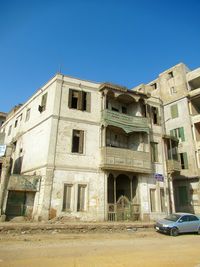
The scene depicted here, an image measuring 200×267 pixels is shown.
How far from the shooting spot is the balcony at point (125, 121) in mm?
20250

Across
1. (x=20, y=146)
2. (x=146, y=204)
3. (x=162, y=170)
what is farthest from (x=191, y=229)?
(x=20, y=146)

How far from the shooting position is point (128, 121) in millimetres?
21391

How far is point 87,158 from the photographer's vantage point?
18.8 m

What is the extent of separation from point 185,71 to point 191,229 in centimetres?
2071

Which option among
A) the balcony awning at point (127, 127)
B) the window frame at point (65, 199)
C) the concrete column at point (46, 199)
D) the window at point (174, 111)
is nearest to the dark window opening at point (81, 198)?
the window frame at point (65, 199)

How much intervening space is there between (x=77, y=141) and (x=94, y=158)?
211cm

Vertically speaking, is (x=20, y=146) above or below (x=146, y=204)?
above

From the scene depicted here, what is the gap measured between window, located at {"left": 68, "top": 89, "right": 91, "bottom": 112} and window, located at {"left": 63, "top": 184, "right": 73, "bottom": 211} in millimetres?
7034

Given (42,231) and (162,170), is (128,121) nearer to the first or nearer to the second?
(162,170)

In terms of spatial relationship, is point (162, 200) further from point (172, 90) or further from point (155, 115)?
point (172, 90)

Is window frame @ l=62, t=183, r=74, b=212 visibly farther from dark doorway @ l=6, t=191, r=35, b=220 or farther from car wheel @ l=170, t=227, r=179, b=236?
car wheel @ l=170, t=227, r=179, b=236

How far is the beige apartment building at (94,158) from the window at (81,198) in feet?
0.26

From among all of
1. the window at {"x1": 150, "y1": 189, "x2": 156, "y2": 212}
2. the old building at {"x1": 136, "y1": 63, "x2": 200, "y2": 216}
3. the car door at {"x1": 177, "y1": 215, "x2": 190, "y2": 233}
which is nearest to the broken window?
the old building at {"x1": 136, "y1": 63, "x2": 200, "y2": 216}

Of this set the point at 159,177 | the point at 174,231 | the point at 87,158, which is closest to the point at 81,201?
the point at 87,158
